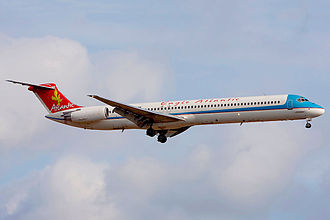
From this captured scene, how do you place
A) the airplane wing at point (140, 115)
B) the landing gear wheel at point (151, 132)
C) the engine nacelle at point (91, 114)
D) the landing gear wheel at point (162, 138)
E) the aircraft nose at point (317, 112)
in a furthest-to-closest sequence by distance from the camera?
the landing gear wheel at point (162, 138) → the engine nacelle at point (91, 114) → the landing gear wheel at point (151, 132) → the airplane wing at point (140, 115) → the aircraft nose at point (317, 112)

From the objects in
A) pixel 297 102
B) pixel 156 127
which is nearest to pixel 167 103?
pixel 156 127

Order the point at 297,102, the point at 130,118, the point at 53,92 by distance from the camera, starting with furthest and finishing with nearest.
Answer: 1. the point at 53,92
2. the point at 130,118
3. the point at 297,102

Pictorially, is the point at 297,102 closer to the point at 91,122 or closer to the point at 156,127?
the point at 156,127

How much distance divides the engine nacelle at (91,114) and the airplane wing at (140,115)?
2401 millimetres

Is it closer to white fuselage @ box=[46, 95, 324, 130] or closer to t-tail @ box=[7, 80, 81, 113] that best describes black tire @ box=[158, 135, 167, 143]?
white fuselage @ box=[46, 95, 324, 130]

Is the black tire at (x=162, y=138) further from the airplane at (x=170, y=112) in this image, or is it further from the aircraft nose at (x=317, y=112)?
the aircraft nose at (x=317, y=112)

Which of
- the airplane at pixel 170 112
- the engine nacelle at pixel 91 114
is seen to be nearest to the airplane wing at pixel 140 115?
the airplane at pixel 170 112

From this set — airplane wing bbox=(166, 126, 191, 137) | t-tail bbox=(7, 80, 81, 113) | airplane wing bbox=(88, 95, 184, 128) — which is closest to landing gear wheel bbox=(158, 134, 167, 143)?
airplane wing bbox=(166, 126, 191, 137)

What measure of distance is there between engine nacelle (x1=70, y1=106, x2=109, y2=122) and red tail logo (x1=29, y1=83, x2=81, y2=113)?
216cm

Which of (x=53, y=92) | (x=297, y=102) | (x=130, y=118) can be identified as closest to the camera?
(x=297, y=102)

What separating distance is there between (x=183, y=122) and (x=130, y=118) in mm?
4639

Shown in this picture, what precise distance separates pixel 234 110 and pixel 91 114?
12944mm

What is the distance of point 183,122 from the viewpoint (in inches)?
2264

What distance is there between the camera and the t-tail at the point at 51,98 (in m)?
62.9
